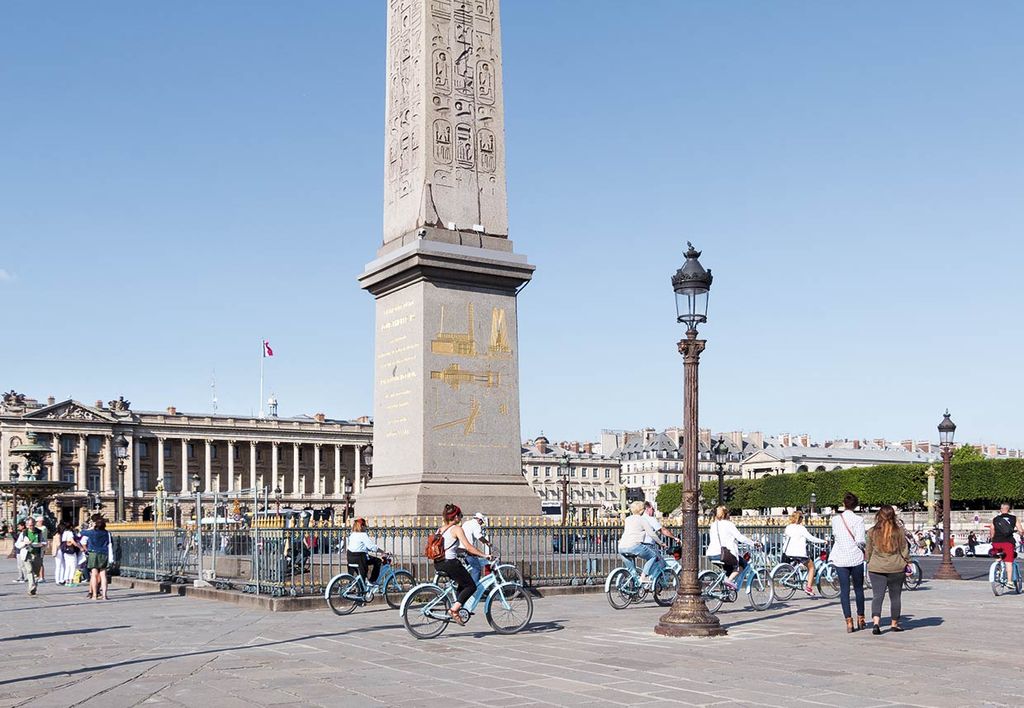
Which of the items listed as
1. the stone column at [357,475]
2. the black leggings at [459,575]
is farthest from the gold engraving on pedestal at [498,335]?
the stone column at [357,475]

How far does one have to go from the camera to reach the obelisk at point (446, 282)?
2042 centimetres

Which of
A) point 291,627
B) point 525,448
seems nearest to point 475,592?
point 291,627

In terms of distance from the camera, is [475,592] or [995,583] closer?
[475,592]

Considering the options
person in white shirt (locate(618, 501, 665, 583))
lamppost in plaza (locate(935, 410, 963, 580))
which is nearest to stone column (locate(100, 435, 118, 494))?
lamppost in plaza (locate(935, 410, 963, 580))

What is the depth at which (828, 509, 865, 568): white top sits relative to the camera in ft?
50.8

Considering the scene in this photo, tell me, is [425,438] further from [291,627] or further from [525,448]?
[525,448]

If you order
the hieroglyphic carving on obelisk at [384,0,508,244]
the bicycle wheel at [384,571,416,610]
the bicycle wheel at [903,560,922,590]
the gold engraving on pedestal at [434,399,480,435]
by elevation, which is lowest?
the bicycle wheel at [903,560,922,590]

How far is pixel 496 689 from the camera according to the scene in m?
10.9

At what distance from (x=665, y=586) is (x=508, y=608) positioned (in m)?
5.53

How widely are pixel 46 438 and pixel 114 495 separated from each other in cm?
985

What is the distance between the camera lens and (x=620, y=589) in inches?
744

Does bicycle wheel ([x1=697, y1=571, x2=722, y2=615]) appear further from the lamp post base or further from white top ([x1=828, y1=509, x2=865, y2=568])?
the lamp post base

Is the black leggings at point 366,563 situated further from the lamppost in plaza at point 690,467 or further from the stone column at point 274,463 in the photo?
the stone column at point 274,463

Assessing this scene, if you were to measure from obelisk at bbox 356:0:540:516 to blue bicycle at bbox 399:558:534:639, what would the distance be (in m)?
4.88
